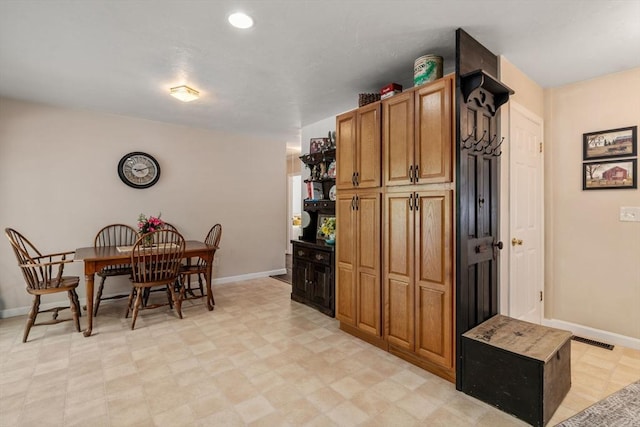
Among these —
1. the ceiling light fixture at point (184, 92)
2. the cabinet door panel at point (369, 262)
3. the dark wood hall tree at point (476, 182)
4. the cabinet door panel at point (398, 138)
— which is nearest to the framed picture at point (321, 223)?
the cabinet door panel at point (369, 262)

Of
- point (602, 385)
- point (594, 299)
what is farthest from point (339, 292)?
point (594, 299)

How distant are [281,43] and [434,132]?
1322 millimetres

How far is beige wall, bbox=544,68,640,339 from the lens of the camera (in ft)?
8.79

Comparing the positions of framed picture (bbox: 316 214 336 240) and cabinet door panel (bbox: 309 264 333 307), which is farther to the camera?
framed picture (bbox: 316 214 336 240)

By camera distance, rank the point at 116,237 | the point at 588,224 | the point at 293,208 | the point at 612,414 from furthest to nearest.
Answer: the point at 293,208 → the point at 116,237 → the point at 588,224 → the point at 612,414

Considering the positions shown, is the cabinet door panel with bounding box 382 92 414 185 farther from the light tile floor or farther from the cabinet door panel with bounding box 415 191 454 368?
the light tile floor

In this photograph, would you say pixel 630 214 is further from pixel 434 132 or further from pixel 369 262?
pixel 369 262

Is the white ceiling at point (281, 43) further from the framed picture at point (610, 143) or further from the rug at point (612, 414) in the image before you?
the rug at point (612, 414)

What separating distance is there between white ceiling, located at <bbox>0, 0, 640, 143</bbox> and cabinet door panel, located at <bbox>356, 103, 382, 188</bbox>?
16.0 inches

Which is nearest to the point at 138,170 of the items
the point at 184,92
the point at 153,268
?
the point at 153,268

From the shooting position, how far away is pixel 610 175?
109 inches

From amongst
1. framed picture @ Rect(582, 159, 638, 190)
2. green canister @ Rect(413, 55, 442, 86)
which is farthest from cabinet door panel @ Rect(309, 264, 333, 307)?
framed picture @ Rect(582, 159, 638, 190)

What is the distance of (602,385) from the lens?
82.6 inches

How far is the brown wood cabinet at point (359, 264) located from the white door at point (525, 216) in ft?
3.62
